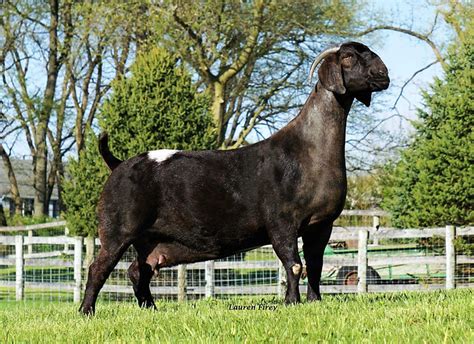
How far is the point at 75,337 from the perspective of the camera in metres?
5.91

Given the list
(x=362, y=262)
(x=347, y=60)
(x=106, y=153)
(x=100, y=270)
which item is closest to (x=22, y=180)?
(x=362, y=262)

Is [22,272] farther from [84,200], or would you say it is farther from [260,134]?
[260,134]

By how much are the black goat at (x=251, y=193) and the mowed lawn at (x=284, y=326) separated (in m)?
0.75

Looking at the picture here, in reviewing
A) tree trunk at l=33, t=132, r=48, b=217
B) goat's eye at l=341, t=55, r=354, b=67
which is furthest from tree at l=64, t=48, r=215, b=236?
tree trunk at l=33, t=132, r=48, b=217

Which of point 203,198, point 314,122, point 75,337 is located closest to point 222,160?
point 203,198

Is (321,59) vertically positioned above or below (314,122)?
above

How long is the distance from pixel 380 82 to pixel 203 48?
18.4 meters

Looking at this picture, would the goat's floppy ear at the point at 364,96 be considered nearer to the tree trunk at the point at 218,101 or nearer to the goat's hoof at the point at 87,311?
the goat's hoof at the point at 87,311

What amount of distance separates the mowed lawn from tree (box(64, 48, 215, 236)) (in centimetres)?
921

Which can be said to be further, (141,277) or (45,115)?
(45,115)

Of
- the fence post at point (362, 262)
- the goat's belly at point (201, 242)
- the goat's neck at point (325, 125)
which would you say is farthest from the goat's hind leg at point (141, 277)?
the fence post at point (362, 262)

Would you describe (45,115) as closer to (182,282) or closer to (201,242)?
(182,282)

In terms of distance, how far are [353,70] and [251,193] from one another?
152 cm

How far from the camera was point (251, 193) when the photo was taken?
796cm
